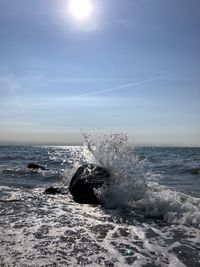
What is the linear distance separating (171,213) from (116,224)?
78.4 inches

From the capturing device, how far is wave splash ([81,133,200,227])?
34.3 feet

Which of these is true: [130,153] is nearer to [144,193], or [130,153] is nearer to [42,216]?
[144,193]

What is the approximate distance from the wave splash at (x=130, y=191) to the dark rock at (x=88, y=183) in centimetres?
A: 30

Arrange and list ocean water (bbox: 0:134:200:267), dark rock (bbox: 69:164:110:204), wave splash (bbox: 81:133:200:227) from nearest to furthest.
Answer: ocean water (bbox: 0:134:200:267), wave splash (bbox: 81:133:200:227), dark rock (bbox: 69:164:110:204)

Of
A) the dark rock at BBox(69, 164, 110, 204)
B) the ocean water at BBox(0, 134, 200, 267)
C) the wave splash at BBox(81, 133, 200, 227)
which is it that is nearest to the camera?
the ocean water at BBox(0, 134, 200, 267)

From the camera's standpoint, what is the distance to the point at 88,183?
43.1ft

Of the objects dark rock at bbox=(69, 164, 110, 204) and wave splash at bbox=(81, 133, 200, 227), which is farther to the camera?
dark rock at bbox=(69, 164, 110, 204)

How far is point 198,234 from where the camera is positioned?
839 centimetres

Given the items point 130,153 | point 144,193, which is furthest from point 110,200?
point 130,153

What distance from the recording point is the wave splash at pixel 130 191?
10.5m

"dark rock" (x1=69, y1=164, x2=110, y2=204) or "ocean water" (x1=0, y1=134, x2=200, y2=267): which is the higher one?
"dark rock" (x1=69, y1=164, x2=110, y2=204)

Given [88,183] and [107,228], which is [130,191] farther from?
[107,228]

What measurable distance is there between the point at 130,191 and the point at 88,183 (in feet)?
5.45

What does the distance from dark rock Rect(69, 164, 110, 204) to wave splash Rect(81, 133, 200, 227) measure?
0.98 feet
